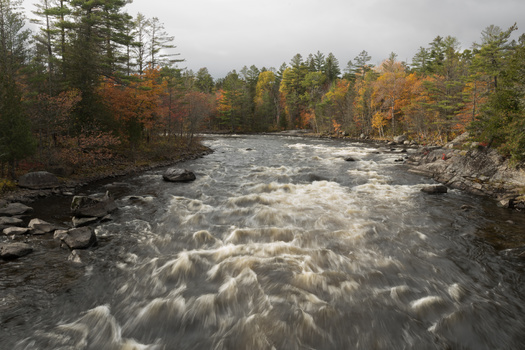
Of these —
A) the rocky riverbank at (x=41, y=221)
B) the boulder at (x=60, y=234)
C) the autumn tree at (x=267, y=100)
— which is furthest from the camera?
the autumn tree at (x=267, y=100)

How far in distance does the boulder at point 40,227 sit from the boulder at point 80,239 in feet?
5.00

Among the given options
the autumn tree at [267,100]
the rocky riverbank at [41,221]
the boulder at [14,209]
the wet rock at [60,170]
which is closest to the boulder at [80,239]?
the rocky riverbank at [41,221]

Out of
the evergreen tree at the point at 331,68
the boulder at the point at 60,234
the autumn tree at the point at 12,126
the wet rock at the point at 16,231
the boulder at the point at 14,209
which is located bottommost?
the boulder at the point at 60,234

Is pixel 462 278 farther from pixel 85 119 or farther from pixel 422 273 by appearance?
pixel 85 119

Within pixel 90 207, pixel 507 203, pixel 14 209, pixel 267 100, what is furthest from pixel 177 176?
pixel 267 100

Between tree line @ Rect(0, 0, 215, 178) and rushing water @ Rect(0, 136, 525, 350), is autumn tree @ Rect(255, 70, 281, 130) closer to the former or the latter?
tree line @ Rect(0, 0, 215, 178)

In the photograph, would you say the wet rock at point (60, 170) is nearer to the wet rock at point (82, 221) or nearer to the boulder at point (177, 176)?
the boulder at point (177, 176)

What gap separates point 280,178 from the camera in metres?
20.6

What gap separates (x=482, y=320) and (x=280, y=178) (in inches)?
606

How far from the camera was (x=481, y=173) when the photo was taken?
59.5ft

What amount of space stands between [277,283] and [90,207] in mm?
10229

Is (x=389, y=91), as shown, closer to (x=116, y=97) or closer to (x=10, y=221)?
(x=116, y=97)

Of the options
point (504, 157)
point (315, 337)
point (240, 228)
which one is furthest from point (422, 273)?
point (504, 157)

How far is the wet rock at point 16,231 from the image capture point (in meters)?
9.75
